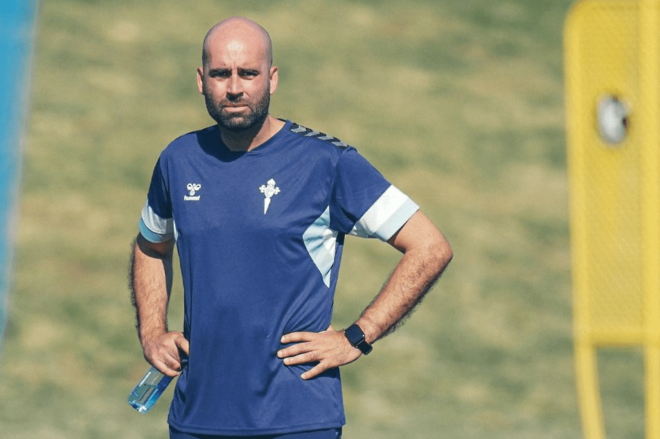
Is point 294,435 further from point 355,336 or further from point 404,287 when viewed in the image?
point 404,287

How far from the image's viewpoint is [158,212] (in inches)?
191

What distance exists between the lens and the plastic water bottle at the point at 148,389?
4.81 meters

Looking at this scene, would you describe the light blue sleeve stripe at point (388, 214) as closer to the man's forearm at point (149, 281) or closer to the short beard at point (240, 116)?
the short beard at point (240, 116)

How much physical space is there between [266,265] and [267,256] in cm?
3

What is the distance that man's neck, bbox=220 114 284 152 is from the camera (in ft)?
14.8

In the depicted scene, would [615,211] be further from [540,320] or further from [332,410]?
[540,320]

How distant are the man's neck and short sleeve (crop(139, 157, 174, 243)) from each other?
0.31m

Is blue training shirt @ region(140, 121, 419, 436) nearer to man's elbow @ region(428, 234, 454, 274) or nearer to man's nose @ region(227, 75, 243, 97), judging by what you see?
man's elbow @ region(428, 234, 454, 274)

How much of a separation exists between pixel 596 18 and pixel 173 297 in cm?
601

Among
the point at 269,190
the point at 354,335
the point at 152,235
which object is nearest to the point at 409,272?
the point at 354,335

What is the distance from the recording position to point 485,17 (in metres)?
18.5

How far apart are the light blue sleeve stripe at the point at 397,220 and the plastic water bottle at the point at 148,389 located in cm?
98

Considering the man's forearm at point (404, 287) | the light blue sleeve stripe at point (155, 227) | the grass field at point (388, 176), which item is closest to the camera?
the man's forearm at point (404, 287)

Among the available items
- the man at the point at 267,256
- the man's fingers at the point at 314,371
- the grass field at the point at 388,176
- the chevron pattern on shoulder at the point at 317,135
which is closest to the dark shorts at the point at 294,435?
the man at the point at 267,256
